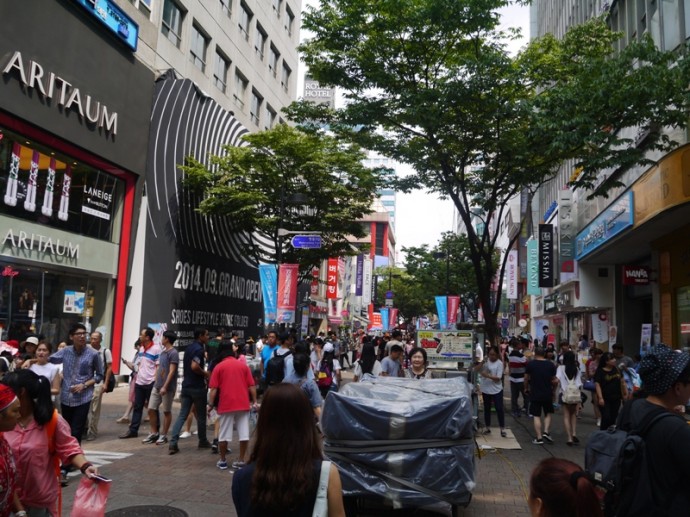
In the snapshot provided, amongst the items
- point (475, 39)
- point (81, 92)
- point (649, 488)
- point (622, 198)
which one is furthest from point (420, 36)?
point (649, 488)

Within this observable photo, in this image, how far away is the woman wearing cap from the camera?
277 centimetres

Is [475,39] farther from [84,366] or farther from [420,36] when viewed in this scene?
[84,366]

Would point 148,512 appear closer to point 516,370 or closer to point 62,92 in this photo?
point 516,370

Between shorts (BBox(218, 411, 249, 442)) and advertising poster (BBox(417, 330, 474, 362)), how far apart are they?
690 centimetres

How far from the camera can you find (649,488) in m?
2.64

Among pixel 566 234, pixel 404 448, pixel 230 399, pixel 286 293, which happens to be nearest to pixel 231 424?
pixel 230 399

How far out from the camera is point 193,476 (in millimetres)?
7496

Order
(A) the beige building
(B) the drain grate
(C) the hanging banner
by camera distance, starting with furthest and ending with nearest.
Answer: (C) the hanging banner → (A) the beige building → (B) the drain grate

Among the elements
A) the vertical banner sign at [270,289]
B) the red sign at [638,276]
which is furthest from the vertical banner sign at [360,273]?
the red sign at [638,276]

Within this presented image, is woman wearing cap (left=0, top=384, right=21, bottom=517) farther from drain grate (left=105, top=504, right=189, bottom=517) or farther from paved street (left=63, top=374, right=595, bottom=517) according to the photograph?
paved street (left=63, top=374, right=595, bottom=517)

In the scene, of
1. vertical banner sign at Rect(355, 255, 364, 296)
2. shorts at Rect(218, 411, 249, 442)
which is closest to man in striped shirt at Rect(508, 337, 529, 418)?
shorts at Rect(218, 411, 249, 442)

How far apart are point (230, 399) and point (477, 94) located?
29.6 feet

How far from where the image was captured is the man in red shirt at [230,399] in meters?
7.83

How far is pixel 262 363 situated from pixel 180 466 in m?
4.69
